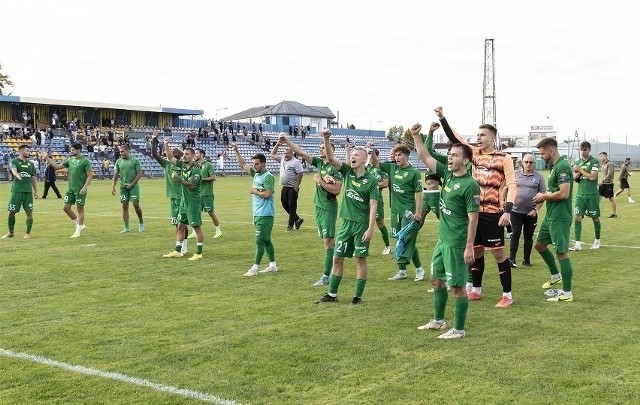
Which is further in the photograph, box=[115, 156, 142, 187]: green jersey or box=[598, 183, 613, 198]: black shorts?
box=[598, 183, 613, 198]: black shorts

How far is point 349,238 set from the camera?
28.8ft

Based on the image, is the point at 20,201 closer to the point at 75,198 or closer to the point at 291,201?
the point at 75,198

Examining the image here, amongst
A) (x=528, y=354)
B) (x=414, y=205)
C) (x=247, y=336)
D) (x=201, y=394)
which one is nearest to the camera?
(x=201, y=394)

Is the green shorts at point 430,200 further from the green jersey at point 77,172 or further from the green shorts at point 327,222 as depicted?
the green jersey at point 77,172

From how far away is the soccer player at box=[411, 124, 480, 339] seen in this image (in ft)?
22.8

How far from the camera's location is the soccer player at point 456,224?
6.94 m

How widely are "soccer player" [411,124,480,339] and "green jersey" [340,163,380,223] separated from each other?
4.86ft

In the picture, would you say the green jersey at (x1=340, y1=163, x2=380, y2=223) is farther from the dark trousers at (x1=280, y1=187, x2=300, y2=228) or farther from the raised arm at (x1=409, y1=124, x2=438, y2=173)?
the dark trousers at (x1=280, y1=187, x2=300, y2=228)

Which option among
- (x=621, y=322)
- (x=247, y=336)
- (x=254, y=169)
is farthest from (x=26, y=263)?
(x=621, y=322)

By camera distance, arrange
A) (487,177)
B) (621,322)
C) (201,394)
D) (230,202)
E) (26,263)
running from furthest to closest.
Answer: (230,202) < (26,263) < (487,177) < (621,322) < (201,394)

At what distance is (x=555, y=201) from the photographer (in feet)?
29.7

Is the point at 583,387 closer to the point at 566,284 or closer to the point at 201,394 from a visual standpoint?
the point at 201,394

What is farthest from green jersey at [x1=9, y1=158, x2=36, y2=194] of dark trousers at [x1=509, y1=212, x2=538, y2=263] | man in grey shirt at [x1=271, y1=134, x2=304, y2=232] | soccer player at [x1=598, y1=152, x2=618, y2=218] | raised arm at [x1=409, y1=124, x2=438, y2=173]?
soccer player at [x1=598, y1=152, x2=618, y2=218]

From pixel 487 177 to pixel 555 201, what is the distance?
103cm
